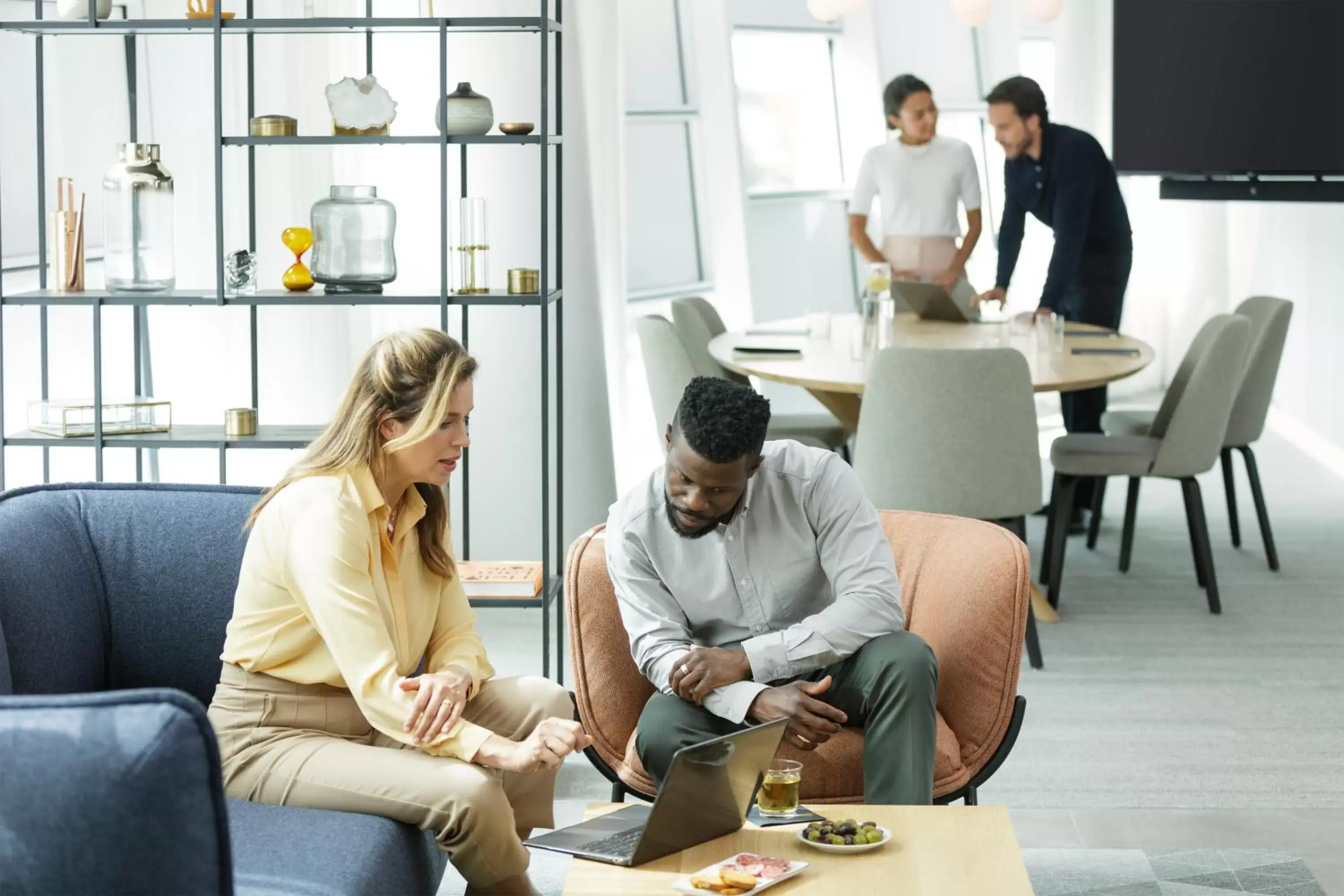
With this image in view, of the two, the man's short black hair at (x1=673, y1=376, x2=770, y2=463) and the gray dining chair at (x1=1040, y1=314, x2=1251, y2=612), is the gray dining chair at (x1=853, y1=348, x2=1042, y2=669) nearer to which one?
the gray dining chair at (x1=1040, y1=314, x2=1251, y2=612)

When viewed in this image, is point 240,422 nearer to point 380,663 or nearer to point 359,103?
point 359,103

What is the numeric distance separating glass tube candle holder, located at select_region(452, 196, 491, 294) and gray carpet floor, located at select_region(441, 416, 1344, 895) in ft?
3.73

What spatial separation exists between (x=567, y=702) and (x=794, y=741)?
1.30ft

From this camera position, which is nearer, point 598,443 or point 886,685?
point 886,685

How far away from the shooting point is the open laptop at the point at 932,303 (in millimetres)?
5520

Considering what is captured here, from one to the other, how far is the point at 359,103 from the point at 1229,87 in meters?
4.40

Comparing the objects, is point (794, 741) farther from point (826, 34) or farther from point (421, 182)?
point (826, 34)

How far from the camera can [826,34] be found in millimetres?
8688

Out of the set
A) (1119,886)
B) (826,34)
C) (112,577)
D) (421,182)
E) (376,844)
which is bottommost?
(1119,886)

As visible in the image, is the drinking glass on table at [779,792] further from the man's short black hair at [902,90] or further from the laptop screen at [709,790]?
the man's short black hair at [902,90]

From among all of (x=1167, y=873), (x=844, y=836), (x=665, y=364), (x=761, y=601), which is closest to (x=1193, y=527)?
(x=665, y=364)

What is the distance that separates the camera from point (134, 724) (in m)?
1.57

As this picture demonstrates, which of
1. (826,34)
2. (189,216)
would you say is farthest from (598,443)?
(826,34)

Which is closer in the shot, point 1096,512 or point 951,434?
point 951,434
